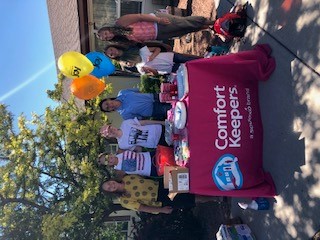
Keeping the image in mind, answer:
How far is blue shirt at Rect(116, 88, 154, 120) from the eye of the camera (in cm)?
696

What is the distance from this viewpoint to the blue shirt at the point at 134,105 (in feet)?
22.8

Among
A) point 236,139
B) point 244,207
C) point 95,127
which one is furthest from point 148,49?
point 95,127

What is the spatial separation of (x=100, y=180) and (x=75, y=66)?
169 inches

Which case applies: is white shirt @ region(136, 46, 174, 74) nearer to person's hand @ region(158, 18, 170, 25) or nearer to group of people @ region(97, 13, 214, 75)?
group of people @ region(97, 13, 214, 75)

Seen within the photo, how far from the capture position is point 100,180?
9.91m

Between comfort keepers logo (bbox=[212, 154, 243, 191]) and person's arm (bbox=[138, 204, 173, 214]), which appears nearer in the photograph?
comfort keepers logo (bbox=[212, 154, 243, 191])

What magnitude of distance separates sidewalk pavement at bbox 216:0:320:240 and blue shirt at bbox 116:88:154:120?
7.77ft

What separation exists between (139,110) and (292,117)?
3054 mm

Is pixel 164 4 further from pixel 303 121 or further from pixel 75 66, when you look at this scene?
pixel 303 121

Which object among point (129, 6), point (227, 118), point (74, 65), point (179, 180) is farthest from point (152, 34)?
point (129, 6)

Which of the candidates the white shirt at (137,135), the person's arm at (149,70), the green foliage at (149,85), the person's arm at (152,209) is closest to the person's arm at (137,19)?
the person's arm at (149,70)

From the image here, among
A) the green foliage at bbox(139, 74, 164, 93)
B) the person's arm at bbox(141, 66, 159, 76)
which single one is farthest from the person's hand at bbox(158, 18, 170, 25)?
the green foliage at bbox(139, 74, 164, 93)

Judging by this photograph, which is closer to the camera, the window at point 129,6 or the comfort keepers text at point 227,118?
the comfort keepers text at point 227,118

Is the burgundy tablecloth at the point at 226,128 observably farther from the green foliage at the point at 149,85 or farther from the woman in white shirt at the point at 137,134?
the green foliage at the point at 149,85
